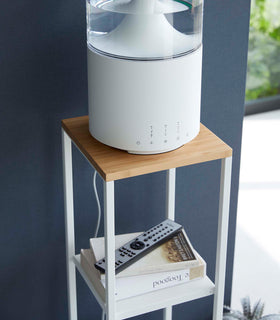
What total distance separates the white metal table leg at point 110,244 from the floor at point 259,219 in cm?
112

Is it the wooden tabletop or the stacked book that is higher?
the wooden tabletop

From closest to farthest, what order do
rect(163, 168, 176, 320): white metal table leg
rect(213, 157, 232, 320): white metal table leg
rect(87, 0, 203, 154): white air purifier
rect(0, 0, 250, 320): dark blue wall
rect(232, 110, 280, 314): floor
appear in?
1. rect(87, 0, 203, 154): white air purifier
2. rect(213, 157, 232, 320): white metal table leg
3. rect(0, 0, 250, 320): dark blue wall
4. rect(163, 168, 176, 320): white metal table leg
5. rect(232, 110, 280, 314): floor

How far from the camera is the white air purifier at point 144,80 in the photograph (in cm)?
140

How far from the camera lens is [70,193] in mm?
1753

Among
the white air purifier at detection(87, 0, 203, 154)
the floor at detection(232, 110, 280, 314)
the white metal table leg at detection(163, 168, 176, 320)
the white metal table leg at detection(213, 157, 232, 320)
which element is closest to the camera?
the white air purifier at detection(87, 0, 203, 154)

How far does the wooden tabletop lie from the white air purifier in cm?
3

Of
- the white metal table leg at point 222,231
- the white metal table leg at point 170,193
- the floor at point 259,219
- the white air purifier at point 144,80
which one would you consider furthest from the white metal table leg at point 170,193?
the floor at point 259,219

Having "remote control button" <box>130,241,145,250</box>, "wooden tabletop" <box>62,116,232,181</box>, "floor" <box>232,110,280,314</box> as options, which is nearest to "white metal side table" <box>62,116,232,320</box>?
"wooden tabletop" <box>62,116,232,181</box>

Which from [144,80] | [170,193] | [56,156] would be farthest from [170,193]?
[144,80]

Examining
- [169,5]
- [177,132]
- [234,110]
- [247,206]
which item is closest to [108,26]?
[169,5]

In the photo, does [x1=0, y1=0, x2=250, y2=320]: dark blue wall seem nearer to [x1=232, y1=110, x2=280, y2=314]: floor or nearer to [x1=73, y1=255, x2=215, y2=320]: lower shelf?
[x1=73, y1=255, x2=215, y2=320]: lower shelf

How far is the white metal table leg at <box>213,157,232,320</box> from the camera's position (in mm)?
1592

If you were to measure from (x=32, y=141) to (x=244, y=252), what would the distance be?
1.45 m

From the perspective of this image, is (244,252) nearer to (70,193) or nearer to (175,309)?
(175,309)
